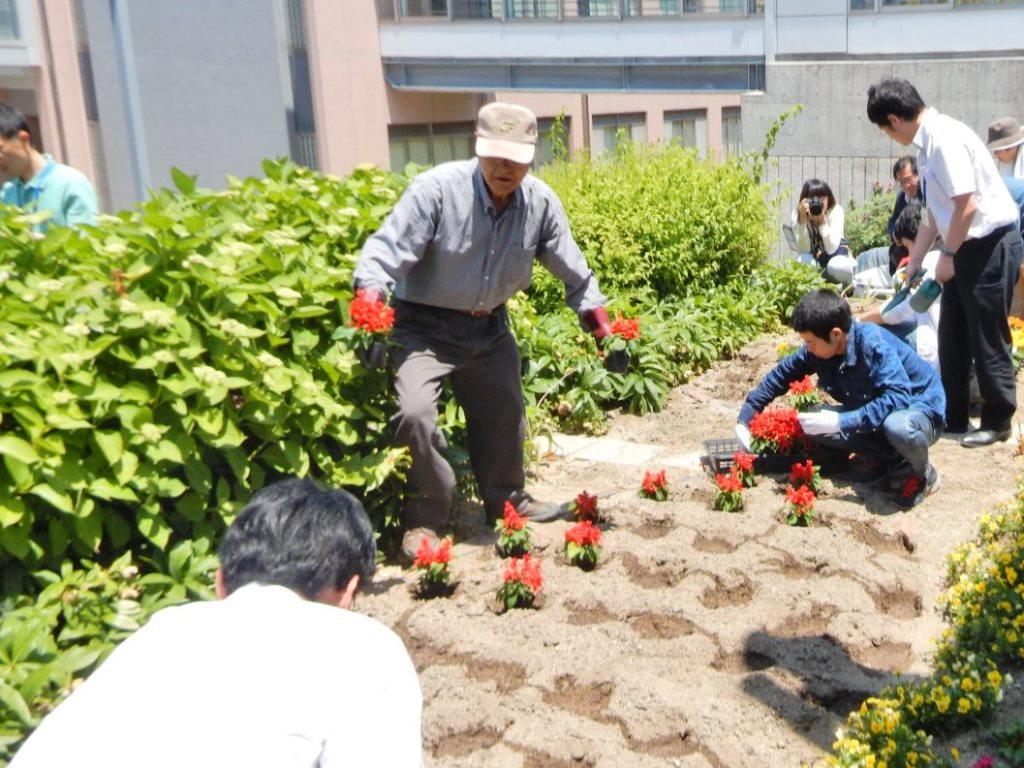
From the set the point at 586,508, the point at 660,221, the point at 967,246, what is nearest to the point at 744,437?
the point at 586,508

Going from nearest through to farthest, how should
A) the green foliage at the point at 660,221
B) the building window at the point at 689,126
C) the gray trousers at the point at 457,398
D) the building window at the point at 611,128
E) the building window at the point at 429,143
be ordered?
the gray trousers at the point at 457,398, the green foliage at the point at 660,221, the building window at the point at 429,143, the building window at the point at 611,128, the building window at the point at 689,126

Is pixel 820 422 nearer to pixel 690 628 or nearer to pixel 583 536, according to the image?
pixel 583 536

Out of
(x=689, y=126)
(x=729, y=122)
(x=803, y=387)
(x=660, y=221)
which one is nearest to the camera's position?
(x=803, y=387)

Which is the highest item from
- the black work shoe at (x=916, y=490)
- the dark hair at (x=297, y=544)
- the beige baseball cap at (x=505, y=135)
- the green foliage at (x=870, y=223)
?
the beige baseball cap at (x=505, y=135)

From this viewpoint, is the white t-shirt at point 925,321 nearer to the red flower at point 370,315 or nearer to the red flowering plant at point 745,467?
the red flowering plant at point 745,467

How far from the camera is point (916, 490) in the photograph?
5492 mm

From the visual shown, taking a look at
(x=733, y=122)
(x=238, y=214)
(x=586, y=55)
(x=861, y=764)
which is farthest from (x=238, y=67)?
(x=861, y=764)

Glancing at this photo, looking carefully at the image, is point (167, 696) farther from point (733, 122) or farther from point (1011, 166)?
point (733, 122)

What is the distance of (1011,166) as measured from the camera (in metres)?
8.68

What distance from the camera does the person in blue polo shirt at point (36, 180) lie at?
5312mm

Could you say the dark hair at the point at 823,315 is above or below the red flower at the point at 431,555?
above

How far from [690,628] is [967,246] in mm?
2902

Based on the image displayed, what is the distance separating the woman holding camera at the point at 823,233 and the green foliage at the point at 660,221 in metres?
0.34

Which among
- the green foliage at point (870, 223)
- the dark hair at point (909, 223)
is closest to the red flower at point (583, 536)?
the dark hair at point (909, 223)
